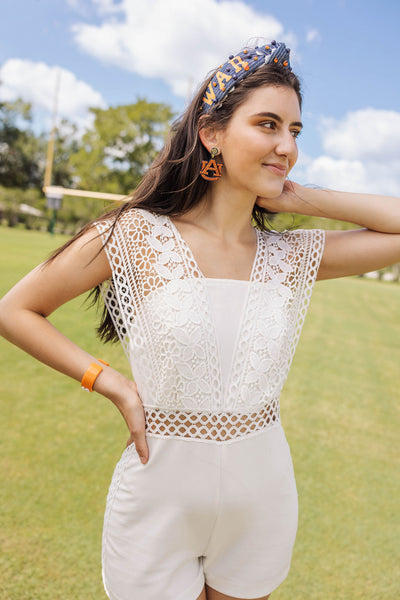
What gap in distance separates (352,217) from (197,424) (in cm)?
81

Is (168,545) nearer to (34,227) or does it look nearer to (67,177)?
(34,227)

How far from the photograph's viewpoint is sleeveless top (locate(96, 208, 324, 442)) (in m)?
1.29

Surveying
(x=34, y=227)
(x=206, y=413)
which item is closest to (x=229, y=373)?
(x=206, y=413)

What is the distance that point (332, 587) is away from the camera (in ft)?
8.56

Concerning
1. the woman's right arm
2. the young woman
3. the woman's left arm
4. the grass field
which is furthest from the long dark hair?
the grass field

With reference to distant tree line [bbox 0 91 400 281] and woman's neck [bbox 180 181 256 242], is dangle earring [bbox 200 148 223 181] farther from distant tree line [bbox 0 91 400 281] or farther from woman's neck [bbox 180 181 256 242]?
distant tree line [bbox 0 91 400 281]

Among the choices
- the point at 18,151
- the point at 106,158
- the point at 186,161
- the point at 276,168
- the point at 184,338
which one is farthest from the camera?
the point at 18,151

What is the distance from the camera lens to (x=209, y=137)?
1.46m

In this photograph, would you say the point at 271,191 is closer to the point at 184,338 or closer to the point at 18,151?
the point at 184,338

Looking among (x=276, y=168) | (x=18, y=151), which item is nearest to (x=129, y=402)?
(x=276, y=168)

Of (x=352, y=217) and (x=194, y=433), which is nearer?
(x=194, y=433)

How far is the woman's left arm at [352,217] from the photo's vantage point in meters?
1.57

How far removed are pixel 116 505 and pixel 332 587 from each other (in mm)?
1811

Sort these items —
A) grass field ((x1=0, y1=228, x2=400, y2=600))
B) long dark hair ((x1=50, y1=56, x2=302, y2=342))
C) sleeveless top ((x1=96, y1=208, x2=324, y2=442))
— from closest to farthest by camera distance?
sleeveless top ((x1=96, y1=208, x2=324, y2=442)) < long dark hair ((x1=50, y1=56, x2=302, y2=342)) < grass field ((x1=0, y1=228, x2=400, y2=600))
